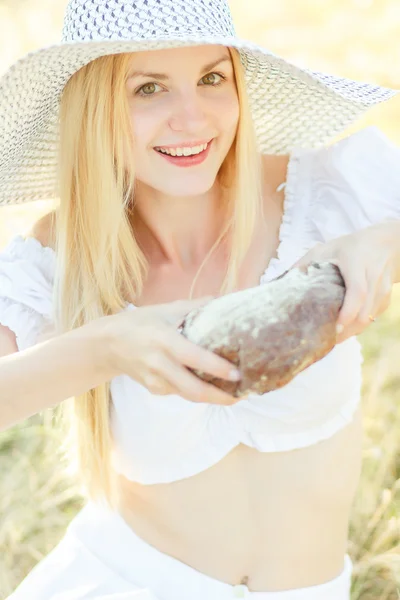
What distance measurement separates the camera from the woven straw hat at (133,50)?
5.18 feet

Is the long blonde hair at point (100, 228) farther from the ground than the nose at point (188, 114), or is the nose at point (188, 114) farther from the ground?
the nose at point (188, 114)

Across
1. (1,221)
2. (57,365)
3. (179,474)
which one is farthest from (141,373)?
(1,221)

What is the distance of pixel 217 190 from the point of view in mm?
2062

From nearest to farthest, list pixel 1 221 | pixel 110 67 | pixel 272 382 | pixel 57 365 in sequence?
pixel 272 382
pixel 57 365
pixel 110 67
pixel 1 221

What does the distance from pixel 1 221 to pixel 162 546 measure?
2733 mm

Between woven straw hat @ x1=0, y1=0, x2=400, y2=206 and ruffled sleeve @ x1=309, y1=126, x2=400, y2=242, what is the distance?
110mm

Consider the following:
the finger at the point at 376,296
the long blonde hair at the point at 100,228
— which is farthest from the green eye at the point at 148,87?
the finger at the point at 376,296

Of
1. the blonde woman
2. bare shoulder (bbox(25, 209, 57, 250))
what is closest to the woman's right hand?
the blonde woman

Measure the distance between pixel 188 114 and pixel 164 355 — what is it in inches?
24.5

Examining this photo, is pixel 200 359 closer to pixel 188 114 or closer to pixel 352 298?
pixel 352 298

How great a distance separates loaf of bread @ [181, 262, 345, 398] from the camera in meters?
1.17

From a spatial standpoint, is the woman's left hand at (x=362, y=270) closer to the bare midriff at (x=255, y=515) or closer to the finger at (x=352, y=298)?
the finger at (x=352, y=298)

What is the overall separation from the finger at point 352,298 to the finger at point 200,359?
18cm

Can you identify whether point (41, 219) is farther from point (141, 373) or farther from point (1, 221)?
point (1, 221)
